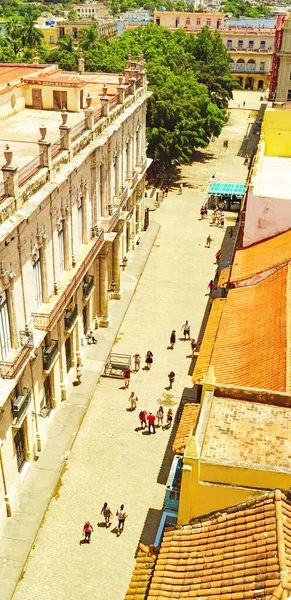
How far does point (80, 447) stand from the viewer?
25.2 meters

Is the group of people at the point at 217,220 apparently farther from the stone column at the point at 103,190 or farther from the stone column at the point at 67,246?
the stone column at the point at 67,246

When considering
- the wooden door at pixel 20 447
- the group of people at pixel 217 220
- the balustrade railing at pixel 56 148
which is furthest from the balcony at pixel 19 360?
the group of people at pixel 217 220

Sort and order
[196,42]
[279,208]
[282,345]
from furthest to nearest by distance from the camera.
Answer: [196,42] → [279,208] → [282,345]

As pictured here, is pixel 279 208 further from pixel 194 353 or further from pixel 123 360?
pixel 123 360

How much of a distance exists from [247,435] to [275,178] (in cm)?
2193

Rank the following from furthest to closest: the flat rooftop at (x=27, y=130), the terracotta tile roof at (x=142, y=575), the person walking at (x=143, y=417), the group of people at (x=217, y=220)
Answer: the group of people at (x=217, y=220)
the person walking at (x=143, y=417)
the flat rooftop at (x=27, y=130)
the terracotta tile roof at (x=142, y=575)

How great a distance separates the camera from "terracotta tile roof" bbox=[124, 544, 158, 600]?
14137mm

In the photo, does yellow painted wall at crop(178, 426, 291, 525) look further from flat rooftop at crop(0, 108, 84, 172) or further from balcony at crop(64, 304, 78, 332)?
flat rooftop at crop(0, 108, 84, 172)

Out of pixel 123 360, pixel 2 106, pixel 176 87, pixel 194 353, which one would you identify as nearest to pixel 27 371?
pixel 123 360

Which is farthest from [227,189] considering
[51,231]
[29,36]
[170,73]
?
[29,36]

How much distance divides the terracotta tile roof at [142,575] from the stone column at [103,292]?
18.7 m

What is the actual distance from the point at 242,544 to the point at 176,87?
4809 cm

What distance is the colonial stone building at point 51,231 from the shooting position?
20.3 meters

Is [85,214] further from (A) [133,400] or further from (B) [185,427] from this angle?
(B) [185,427]
